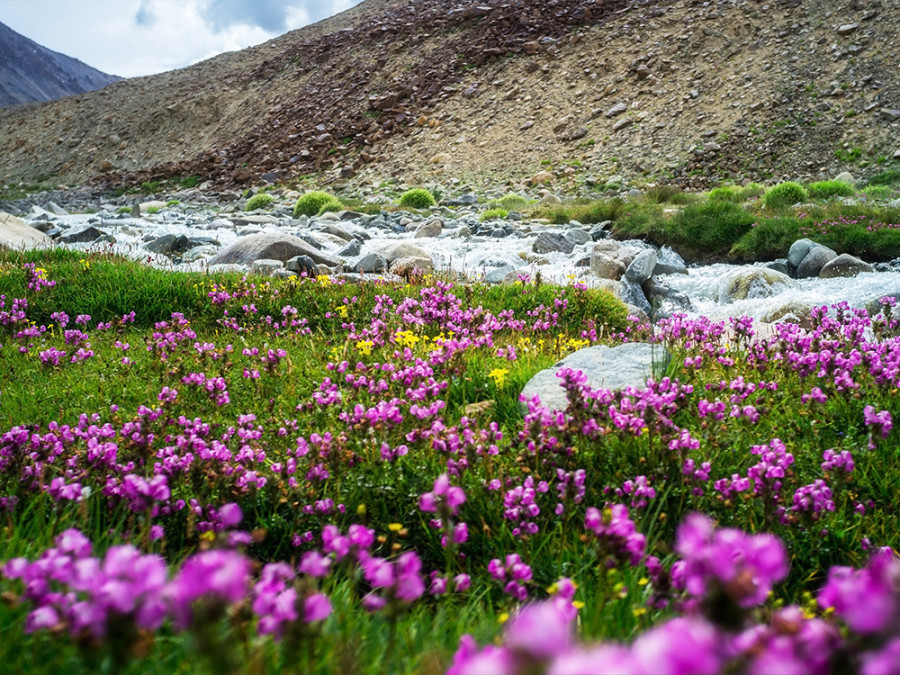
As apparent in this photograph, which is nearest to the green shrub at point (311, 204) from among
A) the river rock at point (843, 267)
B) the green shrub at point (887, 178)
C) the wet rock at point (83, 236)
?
the wet rock at point (83, 236)

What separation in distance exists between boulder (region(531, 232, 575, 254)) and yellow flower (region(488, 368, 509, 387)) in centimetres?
1076

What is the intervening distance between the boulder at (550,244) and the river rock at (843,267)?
5.65 metres

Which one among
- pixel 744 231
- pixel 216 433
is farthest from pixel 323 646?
pixel 744 231

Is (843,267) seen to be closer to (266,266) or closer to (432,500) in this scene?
(266,266)

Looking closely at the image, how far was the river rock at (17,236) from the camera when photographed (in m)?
12.2

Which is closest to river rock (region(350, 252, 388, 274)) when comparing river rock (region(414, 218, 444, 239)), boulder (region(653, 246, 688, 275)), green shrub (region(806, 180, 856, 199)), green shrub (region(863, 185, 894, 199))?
boulder (region(653, 246, 688, 275))

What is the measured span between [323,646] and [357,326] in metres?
5.79

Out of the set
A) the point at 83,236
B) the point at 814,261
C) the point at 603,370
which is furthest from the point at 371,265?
the point at 83,236

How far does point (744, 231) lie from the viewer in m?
15.9

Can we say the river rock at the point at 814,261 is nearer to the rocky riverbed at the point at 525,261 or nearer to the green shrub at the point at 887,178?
the rocky riverbed at the point at 525,261

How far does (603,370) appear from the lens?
505cm

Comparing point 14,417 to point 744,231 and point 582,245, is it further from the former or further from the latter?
point 744,231

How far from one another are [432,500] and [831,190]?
26.9 meters

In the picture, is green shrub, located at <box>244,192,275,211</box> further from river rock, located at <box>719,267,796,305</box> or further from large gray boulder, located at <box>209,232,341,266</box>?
river rock, located at <box>719,267,796,305</box>
